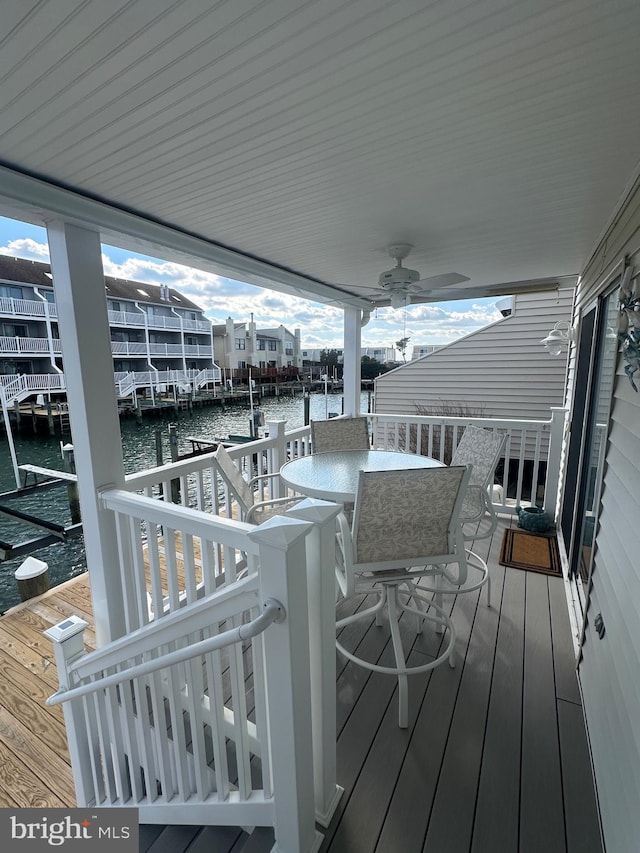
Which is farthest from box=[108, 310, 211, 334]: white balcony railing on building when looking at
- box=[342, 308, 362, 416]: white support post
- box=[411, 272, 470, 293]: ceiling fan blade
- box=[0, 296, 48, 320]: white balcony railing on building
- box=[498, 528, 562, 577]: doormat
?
box=[498, 528, 562, 577]: doormat

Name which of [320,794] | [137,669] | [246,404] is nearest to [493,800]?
[320,794]

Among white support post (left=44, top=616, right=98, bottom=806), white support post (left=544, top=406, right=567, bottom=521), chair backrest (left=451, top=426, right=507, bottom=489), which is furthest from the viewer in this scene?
white support post (left=544, top=406, right=567, bottom=521)

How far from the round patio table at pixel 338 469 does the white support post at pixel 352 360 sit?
170 centimetres

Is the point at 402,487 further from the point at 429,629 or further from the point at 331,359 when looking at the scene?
the point at 331,359

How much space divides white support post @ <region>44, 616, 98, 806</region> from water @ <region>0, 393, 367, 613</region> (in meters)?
2.34

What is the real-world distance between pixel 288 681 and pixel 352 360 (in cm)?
423

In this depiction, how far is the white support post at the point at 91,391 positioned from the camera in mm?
1951

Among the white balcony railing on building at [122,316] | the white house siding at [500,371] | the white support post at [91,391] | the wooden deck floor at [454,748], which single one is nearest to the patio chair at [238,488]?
the white support post at [91,391]

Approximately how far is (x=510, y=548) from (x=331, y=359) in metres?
3.16

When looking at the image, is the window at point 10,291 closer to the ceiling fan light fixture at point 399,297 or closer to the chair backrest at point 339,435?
the chair backrest at point 339,435

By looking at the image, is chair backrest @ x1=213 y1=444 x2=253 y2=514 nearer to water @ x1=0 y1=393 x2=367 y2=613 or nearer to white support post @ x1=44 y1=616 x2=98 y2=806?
white support post @ x1=44 y1=616 x2=98 y2=806

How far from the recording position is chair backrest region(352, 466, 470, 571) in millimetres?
1812

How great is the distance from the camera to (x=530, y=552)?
3.46 m

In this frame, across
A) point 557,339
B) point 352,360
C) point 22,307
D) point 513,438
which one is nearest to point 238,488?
point 22,307
